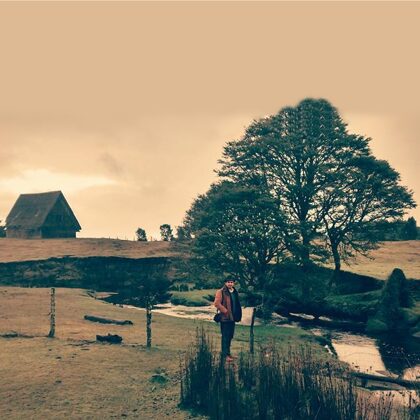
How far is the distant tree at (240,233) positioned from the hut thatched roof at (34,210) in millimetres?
44720

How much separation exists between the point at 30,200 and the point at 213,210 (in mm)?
52582

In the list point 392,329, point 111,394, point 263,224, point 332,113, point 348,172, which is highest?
point 332,113

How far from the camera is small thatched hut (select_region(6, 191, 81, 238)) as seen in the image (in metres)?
67.6

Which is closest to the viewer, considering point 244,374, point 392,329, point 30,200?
point 244,374

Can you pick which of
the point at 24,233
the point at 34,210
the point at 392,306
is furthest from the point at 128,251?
the point at 392,306

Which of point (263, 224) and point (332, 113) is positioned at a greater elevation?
point (332, 113)

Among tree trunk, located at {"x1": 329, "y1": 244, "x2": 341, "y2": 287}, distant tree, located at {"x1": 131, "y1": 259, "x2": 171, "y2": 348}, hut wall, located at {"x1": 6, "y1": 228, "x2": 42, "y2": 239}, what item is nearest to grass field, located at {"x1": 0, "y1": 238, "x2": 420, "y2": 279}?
distant tree, located at {"x1": 131, "y1": 259, "x2": 171, "y2": 348}

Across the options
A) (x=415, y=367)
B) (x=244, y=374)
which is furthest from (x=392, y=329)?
(x=244, y=374)

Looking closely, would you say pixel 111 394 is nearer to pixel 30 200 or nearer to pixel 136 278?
pixel 136 278

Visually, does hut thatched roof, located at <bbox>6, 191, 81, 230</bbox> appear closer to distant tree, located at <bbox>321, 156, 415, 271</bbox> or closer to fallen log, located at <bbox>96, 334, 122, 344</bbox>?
distant tree, located at <bbox>321, 156, 415, 271</bbox>

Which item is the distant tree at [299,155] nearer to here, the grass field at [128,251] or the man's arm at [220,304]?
the grass field at [128,251]

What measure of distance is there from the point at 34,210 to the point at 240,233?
51.5 m

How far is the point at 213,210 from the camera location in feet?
101

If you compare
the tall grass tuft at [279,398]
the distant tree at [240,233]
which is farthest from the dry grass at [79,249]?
the tall grass tuft at [279,398]
